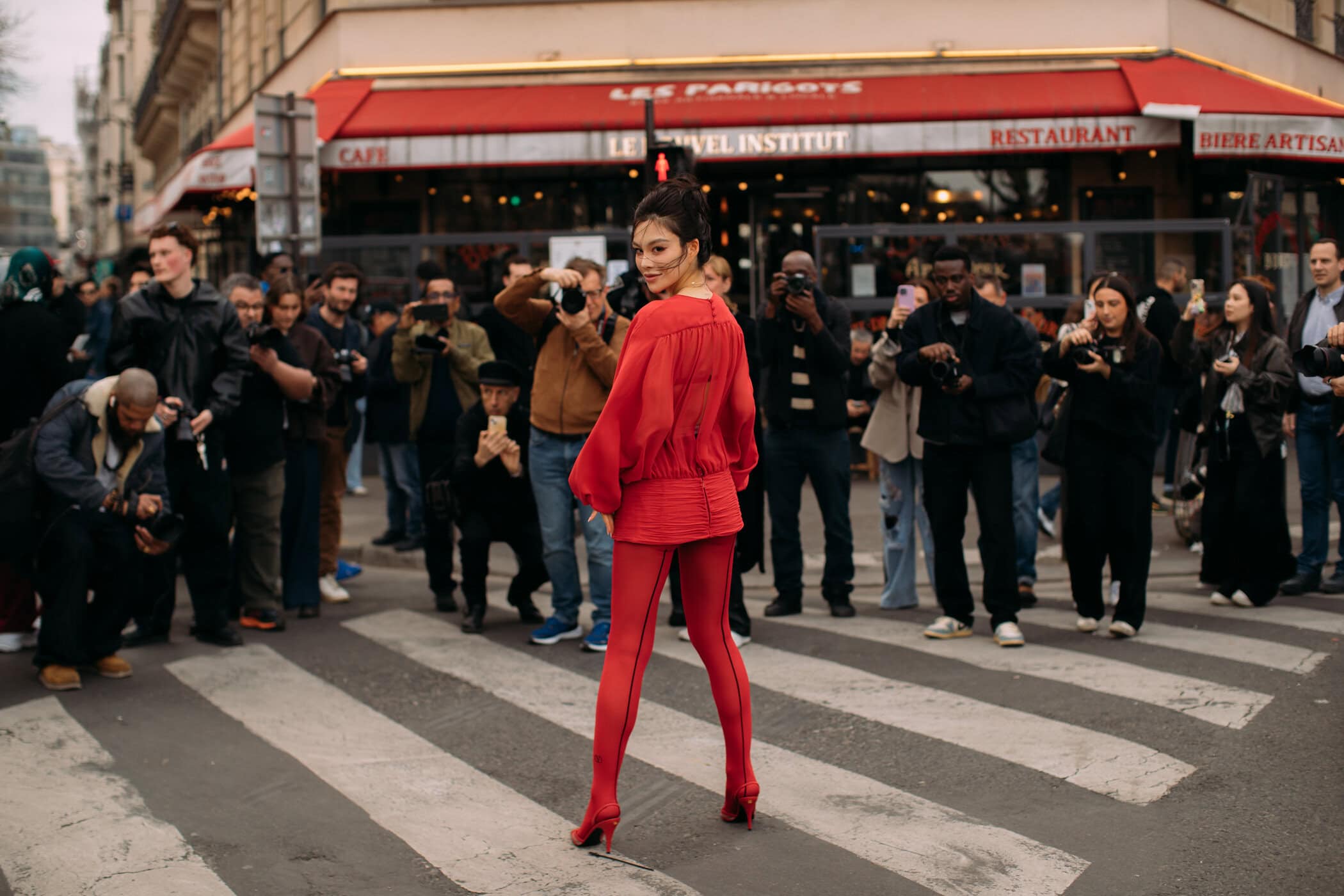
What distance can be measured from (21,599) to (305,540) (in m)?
1.59

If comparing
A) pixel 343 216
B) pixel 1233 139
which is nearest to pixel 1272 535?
pixel 1233 139

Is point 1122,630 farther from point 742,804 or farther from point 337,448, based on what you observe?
point 337,448

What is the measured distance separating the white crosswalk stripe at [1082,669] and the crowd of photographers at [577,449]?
0.21m

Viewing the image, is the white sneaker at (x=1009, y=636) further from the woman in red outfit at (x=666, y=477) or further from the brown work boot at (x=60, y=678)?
the brown work boot at (x=60, y=678)

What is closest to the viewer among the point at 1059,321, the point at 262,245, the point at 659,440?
the point at 659,440

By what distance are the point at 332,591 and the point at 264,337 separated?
6.20 ft

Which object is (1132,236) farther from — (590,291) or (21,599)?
(21,599)

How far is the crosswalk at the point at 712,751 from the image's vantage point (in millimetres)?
4574

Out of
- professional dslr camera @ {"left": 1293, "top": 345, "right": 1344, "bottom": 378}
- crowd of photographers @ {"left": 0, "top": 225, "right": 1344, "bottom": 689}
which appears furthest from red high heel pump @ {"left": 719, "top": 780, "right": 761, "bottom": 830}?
professional dslr camera @ {"left": 1293, "top": 345, "right": 1344, "bottom": 378}

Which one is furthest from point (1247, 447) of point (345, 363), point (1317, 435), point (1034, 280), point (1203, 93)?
point (1203, 93)

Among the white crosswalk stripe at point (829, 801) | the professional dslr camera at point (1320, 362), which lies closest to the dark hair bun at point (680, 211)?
the white crosswalk stripe at point (829, 801)

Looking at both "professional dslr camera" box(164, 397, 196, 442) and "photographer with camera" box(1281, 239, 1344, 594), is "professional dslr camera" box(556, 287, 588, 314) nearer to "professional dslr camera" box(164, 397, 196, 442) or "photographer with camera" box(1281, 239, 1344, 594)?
"professional dslr camera" box(164, 397, 196, 442)

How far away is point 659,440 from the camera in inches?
180

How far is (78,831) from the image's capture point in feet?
16.3
